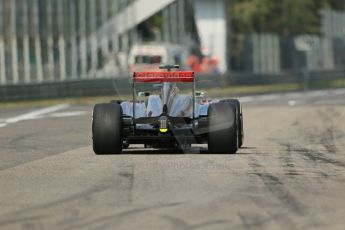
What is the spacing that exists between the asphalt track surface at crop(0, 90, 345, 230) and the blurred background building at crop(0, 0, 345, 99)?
20696 mm

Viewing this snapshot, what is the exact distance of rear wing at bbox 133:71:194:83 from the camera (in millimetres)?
14891

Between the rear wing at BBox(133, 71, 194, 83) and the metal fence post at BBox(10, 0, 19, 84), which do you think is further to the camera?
the metal fence post at BBox(10, 0, 19, 84)

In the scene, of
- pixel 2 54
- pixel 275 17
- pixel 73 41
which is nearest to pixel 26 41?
pixel 2 54

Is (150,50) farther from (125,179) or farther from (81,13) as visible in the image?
(125,179)

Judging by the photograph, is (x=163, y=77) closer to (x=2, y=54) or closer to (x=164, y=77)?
(x=164, y=77)

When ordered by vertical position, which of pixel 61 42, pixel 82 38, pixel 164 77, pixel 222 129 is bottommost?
pixel 222 129

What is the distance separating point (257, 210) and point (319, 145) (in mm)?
7901

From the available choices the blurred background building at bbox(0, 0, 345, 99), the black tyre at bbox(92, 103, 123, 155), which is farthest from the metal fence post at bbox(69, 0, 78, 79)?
the black tyre at bbox(92, 103, 123, 155)

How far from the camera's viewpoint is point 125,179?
11289mm

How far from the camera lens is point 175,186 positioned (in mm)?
10594

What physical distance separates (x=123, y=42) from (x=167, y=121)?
36.3 m

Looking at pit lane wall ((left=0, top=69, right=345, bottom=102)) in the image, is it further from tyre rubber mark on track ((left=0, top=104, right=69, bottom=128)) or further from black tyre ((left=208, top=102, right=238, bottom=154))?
black tyre ((left=208, top=102, right=238, bottom=154))

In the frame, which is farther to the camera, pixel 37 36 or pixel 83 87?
pixel 37 36

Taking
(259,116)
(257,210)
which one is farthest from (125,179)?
(259,116)
